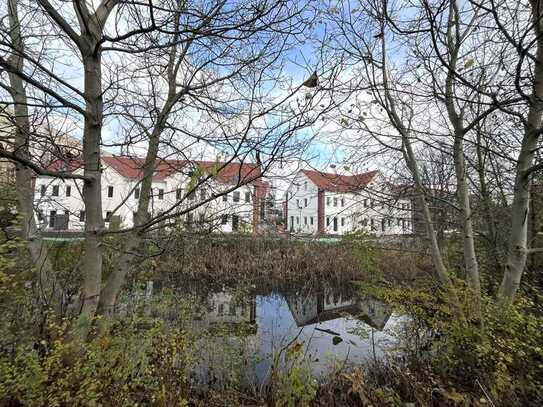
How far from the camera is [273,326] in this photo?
19.4ft

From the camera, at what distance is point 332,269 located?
10531mm

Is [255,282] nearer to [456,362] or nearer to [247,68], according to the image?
[456,362]

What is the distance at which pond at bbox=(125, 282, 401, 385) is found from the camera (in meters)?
3.67

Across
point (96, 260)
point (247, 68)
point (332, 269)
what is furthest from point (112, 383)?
point (332, 269)

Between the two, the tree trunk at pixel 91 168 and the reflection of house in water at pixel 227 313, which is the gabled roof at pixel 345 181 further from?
the reflection of house in water at pixel 227 313

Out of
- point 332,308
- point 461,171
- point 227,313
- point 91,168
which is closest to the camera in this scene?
point 91,168

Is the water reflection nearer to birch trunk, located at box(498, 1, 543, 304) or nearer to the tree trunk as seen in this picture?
birch trunk, located at box(498, 1, 543, 304)

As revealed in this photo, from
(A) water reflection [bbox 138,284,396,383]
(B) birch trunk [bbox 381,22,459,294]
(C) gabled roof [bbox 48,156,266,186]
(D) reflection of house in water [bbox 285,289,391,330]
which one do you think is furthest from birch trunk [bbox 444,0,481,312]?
(D) reflection of house in water [bbox 285,289,391,330]

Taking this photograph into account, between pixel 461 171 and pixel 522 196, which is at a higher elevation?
pixel 461 171

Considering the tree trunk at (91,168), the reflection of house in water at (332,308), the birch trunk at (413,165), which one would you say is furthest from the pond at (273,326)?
the tree trunk at (91,168)

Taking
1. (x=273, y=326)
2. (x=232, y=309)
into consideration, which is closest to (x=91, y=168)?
(x=273, y=326)

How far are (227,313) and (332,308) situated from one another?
113 inches

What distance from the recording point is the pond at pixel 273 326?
3.67 meters

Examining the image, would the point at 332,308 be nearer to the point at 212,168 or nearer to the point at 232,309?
the point at 232,309
